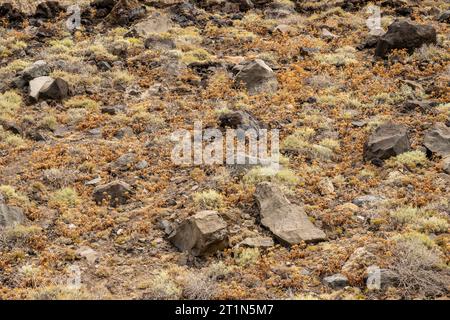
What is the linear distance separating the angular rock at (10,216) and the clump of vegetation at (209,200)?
152 inches

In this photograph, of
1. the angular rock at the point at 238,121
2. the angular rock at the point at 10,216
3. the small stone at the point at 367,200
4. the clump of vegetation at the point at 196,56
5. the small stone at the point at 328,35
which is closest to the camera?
the angular rock at the point at 10,216

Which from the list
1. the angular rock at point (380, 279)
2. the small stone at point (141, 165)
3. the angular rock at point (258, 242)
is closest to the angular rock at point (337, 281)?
the angular rock at point (380, 279)

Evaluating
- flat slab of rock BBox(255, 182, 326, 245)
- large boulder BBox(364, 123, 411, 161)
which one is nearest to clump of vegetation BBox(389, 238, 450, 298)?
flat slab of rock BBox(255, 182, 326, 245)

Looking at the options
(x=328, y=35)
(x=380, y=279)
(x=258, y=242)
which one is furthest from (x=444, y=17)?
(x=380, y=279)

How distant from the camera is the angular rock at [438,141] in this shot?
519 inches

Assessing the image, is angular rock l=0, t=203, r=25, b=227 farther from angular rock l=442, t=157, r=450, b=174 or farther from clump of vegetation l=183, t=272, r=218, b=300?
angular rock l=442, t=157, r=450, b=174

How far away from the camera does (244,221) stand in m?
10.6

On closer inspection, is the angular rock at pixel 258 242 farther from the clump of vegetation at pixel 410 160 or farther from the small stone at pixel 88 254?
the clump of vegetation at pixel 410 160

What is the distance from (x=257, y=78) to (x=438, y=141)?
7.22 meters

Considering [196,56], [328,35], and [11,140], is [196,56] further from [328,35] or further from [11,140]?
[11,140]

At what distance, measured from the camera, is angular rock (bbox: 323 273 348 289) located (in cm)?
846

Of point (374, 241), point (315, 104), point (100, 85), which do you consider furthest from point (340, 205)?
point (100, 85)
